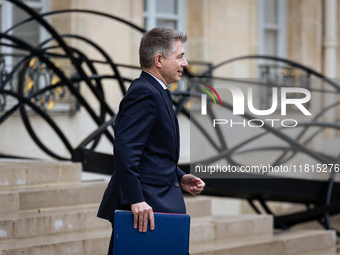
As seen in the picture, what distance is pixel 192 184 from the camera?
7.81 ft

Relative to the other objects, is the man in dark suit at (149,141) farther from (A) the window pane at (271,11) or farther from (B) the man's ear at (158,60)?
(A) the window pane at (271,11)

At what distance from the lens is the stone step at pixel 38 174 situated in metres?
4.00

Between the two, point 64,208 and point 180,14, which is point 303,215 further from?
point 180,14

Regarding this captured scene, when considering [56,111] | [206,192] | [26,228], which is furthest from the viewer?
[56,111]

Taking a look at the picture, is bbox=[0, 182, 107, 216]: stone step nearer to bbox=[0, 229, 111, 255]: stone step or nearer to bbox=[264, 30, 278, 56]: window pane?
bbox=[0, 229, 111, 255]: stone step

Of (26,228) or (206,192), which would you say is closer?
(26,228)

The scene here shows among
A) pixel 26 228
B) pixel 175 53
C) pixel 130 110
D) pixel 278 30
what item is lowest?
pixel 26 228

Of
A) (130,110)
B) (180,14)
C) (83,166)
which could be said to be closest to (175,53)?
(130,110)

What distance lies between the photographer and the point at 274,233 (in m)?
4.81

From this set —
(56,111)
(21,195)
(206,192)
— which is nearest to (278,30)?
(56,111)

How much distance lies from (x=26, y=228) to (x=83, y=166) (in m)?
1.09

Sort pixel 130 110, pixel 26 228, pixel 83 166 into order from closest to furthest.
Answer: pixel 130 110, pixel 26 228, pixel 83 166

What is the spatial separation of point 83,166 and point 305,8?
8.51 meters

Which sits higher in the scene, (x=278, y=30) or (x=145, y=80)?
(x=278, y=30)
